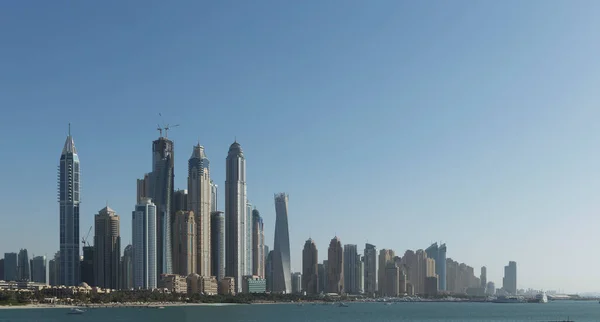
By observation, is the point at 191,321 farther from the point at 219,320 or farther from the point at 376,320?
the point at 376,320

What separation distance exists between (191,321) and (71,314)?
1816 inches

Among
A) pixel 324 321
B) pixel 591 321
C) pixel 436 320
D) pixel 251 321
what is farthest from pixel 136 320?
pixel 591 321

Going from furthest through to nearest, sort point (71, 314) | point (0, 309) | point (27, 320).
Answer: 1. point (0, 309)
2. point (71, 314)
3. point (27, 320)

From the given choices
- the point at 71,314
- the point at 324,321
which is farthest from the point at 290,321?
the point at 71,314

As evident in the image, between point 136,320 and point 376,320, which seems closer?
point 136,320

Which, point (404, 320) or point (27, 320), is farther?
point (404, 320)

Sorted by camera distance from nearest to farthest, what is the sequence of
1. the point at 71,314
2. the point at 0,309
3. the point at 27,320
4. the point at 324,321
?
the point at 27,320 < the point at 324,321 < the point at 71,314 < the point at 0,309

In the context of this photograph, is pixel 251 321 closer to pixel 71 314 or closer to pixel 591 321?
pixel 71 314

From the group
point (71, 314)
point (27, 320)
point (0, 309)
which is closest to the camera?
point (27, 320)

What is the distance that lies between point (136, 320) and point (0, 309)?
6691 cm

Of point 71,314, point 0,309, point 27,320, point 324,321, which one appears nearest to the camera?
point 27,320

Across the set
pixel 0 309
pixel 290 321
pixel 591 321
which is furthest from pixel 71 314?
pixel 591 321

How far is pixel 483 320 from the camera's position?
165125mm

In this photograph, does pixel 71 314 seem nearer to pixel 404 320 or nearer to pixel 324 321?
pixel 324 321
